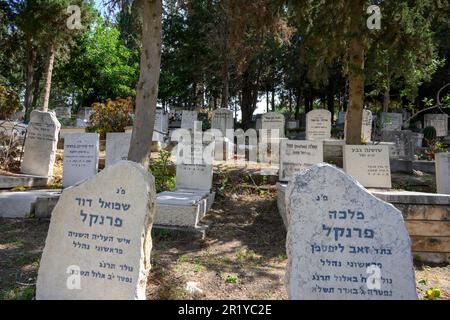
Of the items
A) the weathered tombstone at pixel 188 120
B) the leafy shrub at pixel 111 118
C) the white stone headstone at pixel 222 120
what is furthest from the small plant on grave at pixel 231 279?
the weathered tombstone at pixel 188 120

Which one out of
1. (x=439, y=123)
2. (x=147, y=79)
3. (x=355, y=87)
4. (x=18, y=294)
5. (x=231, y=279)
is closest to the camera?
(x=18, y=294)

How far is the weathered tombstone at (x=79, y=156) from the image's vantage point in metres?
8.09

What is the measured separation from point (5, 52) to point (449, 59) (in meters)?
28.1

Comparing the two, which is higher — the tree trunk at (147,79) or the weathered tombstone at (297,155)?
the tree trunk at (147,79)

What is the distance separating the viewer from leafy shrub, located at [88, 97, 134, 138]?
12.3 metres

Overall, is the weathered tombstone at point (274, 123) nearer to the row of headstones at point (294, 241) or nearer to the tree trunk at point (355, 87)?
the tree trunk at point (355, 87)

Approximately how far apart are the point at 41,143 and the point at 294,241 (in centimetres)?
739

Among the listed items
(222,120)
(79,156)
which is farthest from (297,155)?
(222,120)

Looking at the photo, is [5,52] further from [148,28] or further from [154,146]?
[148,28]

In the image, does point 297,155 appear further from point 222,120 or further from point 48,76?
point 48,76

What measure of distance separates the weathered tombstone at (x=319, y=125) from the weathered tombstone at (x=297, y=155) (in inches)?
206

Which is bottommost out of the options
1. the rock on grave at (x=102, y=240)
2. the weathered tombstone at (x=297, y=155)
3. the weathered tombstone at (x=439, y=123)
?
the rock on grave at (x=102, y=240)

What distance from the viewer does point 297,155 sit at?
7.61 metres
